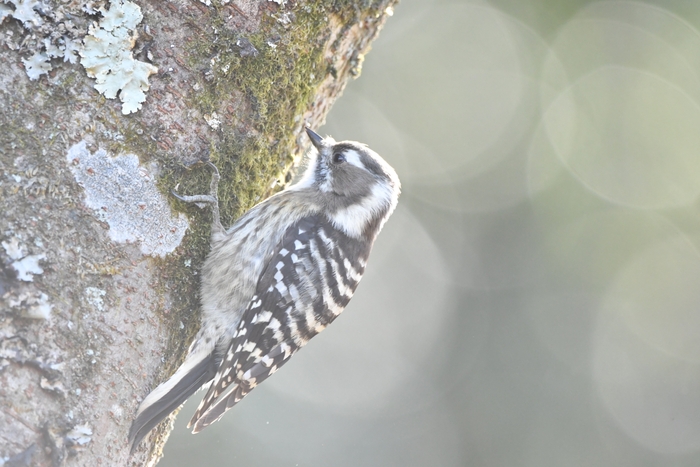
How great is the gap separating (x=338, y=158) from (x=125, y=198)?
184 cm

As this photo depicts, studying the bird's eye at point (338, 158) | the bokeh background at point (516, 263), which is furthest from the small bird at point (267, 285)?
the bokeh background at point (516, 263)

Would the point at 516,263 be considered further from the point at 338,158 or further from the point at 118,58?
the point at 118,58

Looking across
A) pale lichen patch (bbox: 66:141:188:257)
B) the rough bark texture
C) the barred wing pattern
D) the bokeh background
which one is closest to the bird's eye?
the barred wing pattern

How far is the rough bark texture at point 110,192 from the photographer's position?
6.69ft

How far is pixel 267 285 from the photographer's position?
3.34 meters

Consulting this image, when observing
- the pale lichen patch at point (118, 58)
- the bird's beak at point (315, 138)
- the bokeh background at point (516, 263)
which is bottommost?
the bokeh background at point (516, 263)

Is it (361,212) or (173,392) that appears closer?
(173,392)

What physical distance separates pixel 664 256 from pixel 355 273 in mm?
6002

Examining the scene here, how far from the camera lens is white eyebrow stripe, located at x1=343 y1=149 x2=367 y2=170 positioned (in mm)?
4035

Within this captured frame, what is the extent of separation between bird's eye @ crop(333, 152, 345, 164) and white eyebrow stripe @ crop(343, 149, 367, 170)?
0.02 metres

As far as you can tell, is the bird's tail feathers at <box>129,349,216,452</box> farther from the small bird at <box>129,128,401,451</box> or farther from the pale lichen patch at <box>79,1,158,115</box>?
the pale lichen patch at <box>79,1,158,115</box>

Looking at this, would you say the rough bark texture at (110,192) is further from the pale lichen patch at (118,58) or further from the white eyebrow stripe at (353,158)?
the white eyebrow stripe at (353,158)

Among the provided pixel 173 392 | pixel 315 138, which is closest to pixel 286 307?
pixel 173 392

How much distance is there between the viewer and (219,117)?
2766 mm
